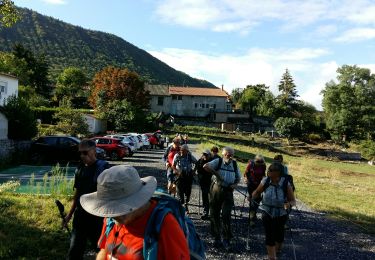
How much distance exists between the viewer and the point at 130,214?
285 centimetres

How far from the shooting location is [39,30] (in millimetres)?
177500

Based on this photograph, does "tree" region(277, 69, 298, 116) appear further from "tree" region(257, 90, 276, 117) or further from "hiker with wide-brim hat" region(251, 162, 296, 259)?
"hiker with wide-brim hat" region(251, 162, 296, 259)

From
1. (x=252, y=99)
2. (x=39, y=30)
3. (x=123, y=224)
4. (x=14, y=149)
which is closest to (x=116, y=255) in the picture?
(x=123, y=224)

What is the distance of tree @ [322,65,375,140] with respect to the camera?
7469 cm

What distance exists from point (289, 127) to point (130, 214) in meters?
67.5

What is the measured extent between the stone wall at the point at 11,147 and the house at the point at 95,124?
20982mm

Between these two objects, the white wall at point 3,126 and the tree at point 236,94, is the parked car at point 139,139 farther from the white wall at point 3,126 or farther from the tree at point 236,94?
the tree at point 236,94

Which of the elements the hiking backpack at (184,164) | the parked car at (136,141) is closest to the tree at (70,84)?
the parked car at (136,141)

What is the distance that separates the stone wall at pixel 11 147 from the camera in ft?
69.7

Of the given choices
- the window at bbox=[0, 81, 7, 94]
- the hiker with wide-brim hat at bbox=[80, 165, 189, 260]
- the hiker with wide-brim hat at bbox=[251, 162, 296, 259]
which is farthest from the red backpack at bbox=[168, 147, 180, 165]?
the window at bbox=[0, 81, 7, 94]

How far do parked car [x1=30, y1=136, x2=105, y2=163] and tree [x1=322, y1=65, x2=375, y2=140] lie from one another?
60.8m

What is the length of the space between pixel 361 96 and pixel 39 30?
14093 centimetres

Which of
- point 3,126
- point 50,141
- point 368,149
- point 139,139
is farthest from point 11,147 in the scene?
point 368,149

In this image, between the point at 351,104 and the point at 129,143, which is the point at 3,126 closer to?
the point at 129,143
